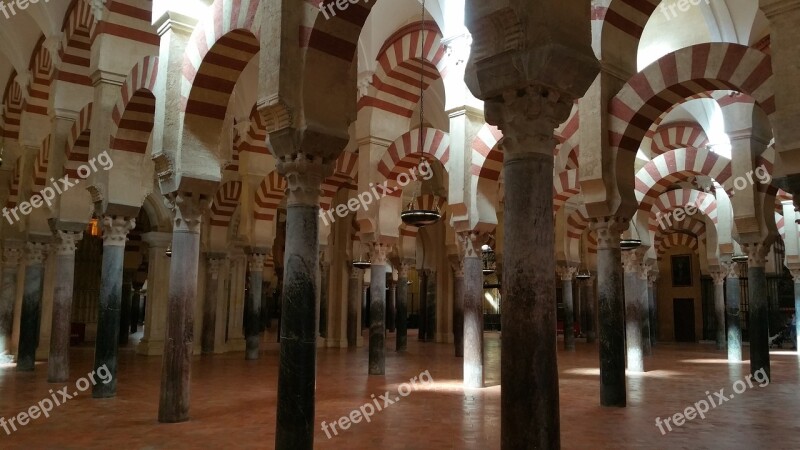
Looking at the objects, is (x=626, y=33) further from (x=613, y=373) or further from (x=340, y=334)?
(x=340, y=334)

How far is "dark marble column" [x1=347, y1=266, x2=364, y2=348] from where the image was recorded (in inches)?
583

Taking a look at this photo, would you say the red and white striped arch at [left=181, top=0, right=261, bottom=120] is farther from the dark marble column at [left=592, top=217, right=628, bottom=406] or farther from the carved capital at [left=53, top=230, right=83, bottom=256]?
the dark marble column at [left=592, top=217, right=628, bottom=406]

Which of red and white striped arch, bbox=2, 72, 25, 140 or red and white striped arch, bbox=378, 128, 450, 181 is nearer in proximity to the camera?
red and white striped arch, bbox=378, 128, 450, 181

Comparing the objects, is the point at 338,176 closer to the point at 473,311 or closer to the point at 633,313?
the point at 473,311

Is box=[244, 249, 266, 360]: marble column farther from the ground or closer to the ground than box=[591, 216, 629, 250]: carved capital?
closer to the ground

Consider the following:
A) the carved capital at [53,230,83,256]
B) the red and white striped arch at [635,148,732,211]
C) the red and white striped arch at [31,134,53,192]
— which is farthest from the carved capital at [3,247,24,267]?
the red and white striped arch at [635,148,732,211]

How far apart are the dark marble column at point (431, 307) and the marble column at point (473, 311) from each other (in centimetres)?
864

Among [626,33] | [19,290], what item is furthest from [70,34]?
[626,33]

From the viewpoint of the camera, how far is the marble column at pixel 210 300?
1207 cm

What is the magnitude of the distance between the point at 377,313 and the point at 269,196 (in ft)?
11.8

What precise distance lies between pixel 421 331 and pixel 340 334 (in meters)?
3.51

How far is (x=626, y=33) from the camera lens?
22.1ft

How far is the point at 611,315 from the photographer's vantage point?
6156 mm

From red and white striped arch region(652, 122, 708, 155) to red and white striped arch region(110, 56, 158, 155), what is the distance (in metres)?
10.2
